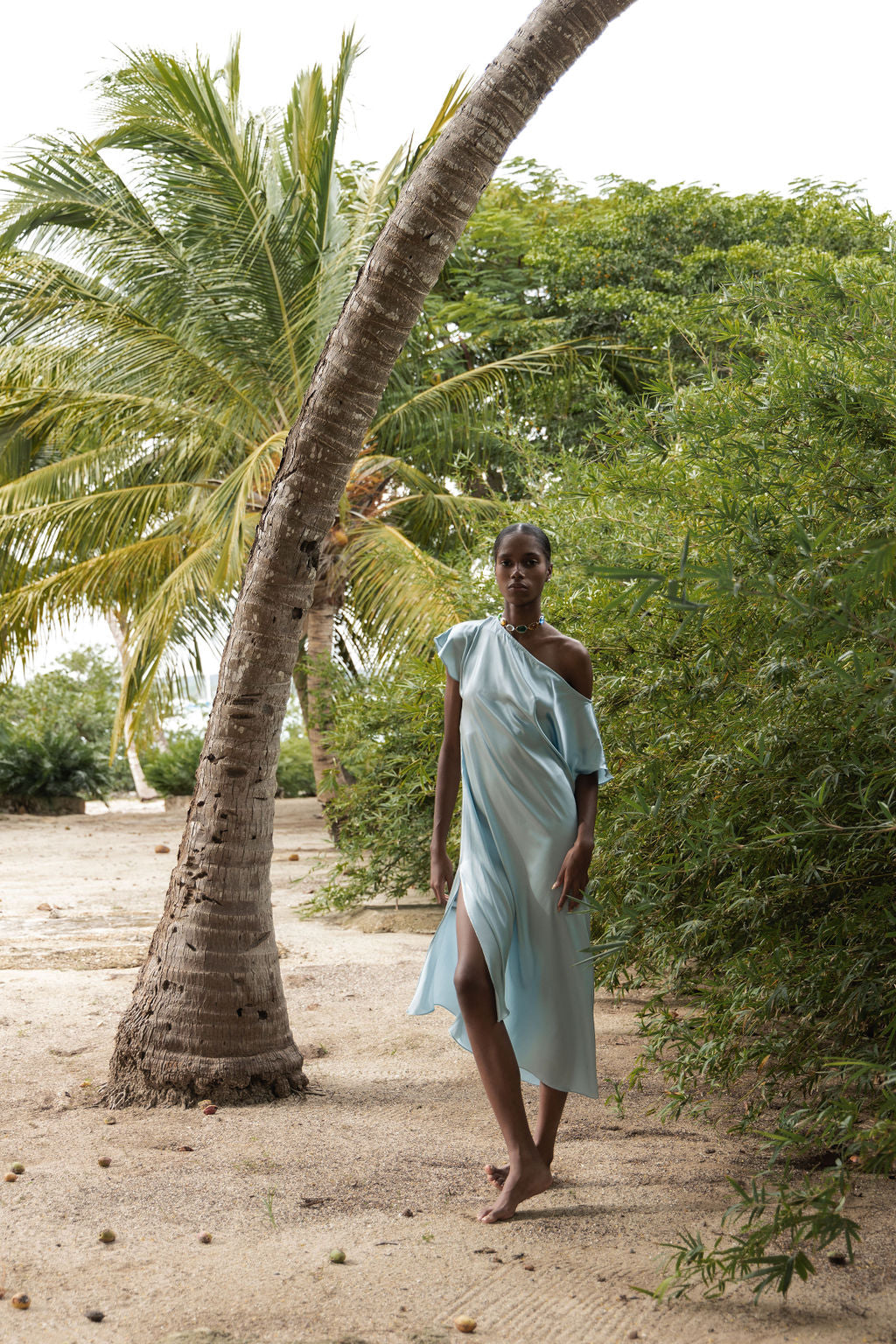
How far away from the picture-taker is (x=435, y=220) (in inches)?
148

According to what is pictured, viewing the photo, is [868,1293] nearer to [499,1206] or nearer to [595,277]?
[499,1206]

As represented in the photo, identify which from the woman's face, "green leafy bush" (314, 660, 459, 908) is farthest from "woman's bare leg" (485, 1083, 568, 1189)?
"green leafy bush" (314, 660, 459, 908)

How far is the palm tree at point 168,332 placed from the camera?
1062 centimetres

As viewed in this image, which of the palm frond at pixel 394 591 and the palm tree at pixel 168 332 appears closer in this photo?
the palm frond at pixel 394 591

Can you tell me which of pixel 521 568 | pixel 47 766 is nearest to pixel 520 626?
pixel 521 568

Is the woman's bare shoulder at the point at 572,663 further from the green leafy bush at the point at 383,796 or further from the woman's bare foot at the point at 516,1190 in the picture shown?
the green leafy bush at the point at 383,796

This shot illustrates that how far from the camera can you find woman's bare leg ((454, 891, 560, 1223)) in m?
2.83

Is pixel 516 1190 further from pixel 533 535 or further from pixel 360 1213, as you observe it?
pixel 533 535

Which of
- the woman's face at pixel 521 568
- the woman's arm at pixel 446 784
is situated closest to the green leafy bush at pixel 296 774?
the woman's arm at pixel 446 784

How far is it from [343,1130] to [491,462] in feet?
40.1

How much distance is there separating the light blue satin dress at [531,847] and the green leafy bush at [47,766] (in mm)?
15679

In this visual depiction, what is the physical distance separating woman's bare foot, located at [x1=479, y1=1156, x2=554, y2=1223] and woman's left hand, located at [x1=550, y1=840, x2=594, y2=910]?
705mm

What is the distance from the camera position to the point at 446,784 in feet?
10.7

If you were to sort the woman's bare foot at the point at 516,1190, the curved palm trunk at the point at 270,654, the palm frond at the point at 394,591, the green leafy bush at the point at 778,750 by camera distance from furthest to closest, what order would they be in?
the palm frond at the point at 394,591, the curved palm trunk at the point at 270,654, the woman's bare foot at the point at 516,1190, the green leafy bush at the point at 778,750
